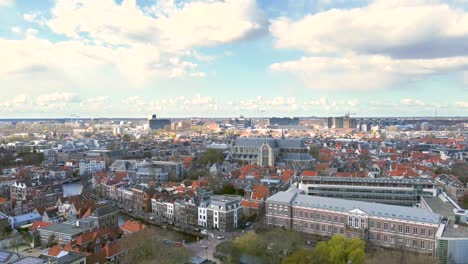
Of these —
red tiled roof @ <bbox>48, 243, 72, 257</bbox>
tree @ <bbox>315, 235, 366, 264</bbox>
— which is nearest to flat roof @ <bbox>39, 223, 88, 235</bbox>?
Answer: red tiled roof @ <bbox>48, 243, 72, 257</bbox>

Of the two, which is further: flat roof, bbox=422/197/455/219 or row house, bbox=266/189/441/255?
flat roof, bbox=422/197/455/219

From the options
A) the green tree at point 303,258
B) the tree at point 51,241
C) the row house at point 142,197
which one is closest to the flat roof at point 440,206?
the green tree at point 303,258

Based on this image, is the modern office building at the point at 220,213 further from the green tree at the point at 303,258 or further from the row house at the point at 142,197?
the green tree at the point at 303,258

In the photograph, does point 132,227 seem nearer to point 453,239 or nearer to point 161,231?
point 161,231

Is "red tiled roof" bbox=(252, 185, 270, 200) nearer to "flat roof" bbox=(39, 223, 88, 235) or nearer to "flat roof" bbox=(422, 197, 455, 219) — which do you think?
"flat roof" bbox=(422, 197, 455, 219)

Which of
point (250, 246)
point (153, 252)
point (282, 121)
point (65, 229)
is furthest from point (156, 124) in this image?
point (250, 246)

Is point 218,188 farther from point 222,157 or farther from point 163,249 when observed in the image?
point 222,157
